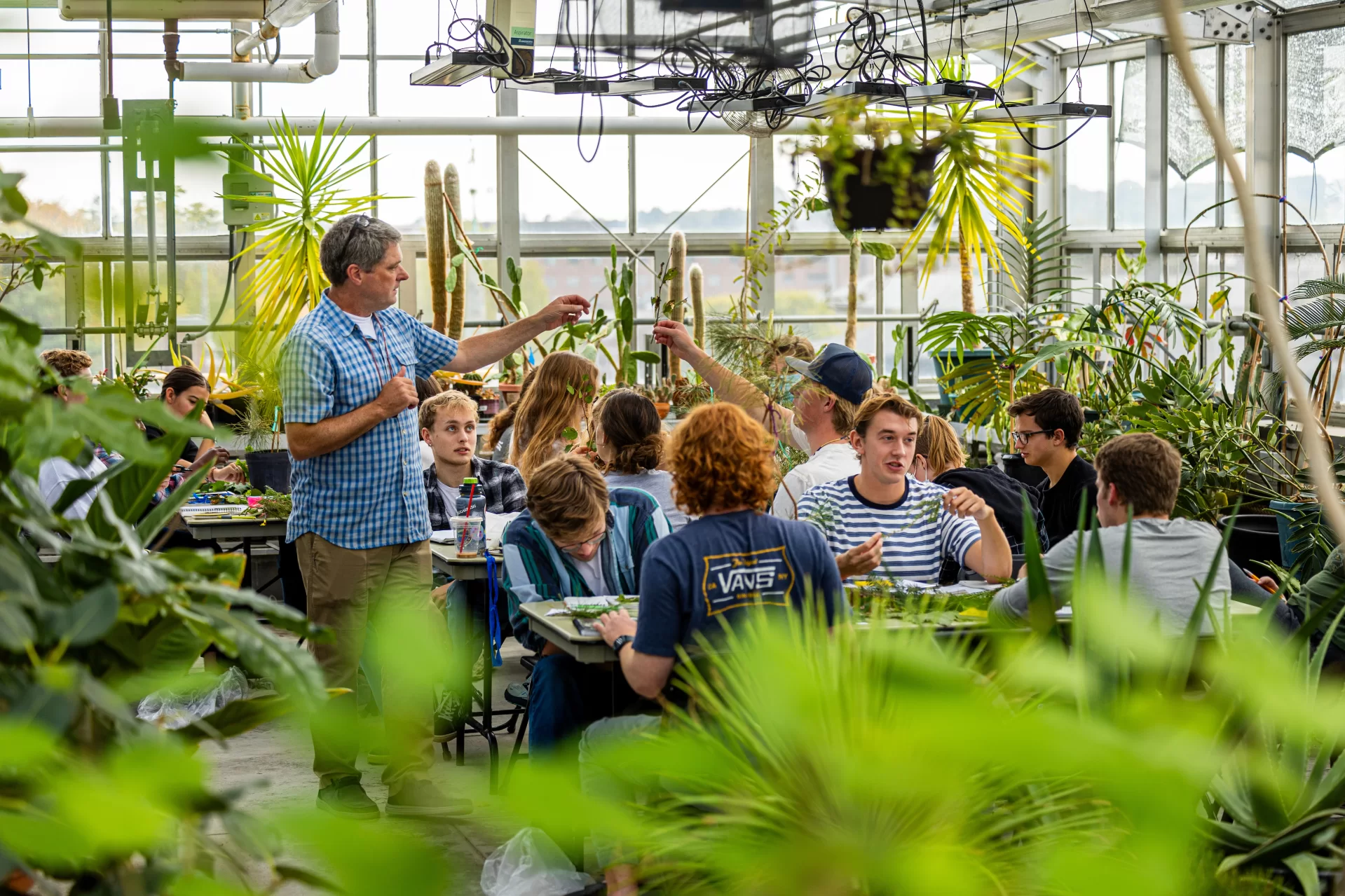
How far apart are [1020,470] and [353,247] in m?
3.89

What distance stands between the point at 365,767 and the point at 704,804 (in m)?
0.25

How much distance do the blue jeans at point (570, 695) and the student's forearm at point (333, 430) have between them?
775 millimetres

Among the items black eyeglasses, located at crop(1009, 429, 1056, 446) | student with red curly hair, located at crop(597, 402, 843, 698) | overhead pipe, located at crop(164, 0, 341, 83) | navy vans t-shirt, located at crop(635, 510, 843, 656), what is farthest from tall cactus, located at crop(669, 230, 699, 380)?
navy vans t-shirt, located at crop(635, 510, 843, 656)

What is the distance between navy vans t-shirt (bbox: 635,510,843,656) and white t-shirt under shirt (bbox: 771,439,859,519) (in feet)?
4.40

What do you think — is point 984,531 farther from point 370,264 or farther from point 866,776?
point 866,776

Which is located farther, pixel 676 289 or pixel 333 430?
pixel 676 289

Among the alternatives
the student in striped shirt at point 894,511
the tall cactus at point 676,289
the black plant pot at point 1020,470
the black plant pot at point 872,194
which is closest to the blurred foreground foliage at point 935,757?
the student in striped shirt at point 894,511

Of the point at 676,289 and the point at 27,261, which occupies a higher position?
the point at 676,289

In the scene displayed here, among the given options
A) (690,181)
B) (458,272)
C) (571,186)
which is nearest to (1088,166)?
(690,181)

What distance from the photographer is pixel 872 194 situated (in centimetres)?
454

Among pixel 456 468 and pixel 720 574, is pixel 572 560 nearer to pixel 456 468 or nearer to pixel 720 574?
pixel 720 574

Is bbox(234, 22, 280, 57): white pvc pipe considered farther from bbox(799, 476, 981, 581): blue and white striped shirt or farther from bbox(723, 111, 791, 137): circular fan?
bbox(799, 476, 981, 581): blue and white striped shirt

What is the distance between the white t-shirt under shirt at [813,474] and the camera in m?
4.15

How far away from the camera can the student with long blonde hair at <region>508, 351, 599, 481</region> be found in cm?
479
